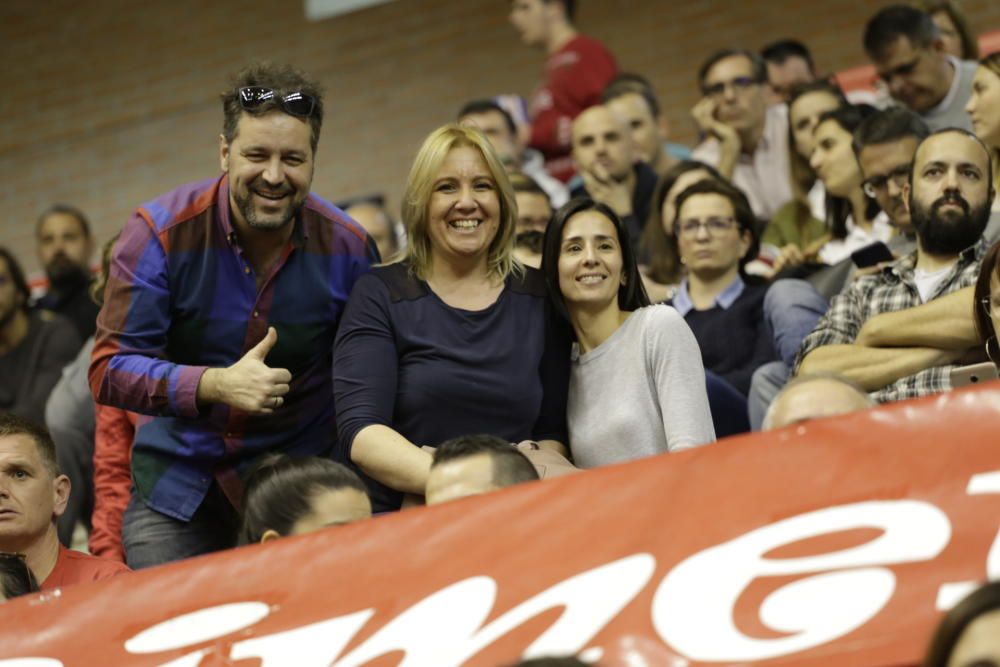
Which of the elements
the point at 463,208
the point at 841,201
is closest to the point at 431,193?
the point at 463,208

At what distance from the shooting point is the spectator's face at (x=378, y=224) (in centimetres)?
593

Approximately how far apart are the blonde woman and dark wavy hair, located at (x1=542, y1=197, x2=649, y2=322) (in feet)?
0.11

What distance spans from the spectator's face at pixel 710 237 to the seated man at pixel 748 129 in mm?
1164

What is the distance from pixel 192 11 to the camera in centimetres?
988

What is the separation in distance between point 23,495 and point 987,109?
110 inches

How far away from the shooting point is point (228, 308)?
3287 mm

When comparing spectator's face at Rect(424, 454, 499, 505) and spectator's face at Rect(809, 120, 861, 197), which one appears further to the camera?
spectator's face at Rect(809, 120, 861, 197)

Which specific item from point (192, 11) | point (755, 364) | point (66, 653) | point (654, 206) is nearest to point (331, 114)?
point (192, 11)

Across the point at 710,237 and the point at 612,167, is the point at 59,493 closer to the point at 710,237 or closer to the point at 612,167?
the point at 710,237

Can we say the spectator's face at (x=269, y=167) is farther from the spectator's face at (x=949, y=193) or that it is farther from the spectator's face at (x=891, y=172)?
Result: the spectator's face at (x=891, y=172)

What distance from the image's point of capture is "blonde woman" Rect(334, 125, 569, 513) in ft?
10.2

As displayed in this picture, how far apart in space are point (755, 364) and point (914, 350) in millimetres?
764

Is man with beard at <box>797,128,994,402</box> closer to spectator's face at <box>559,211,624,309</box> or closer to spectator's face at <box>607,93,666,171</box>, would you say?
spectator's face at <box>559,211,624,309</box>

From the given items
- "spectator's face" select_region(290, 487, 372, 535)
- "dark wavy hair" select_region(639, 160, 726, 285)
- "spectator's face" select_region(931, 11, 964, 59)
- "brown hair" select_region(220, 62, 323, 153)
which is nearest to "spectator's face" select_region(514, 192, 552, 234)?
"dark wavy hair" select_region(639, 160, 726, 285)
